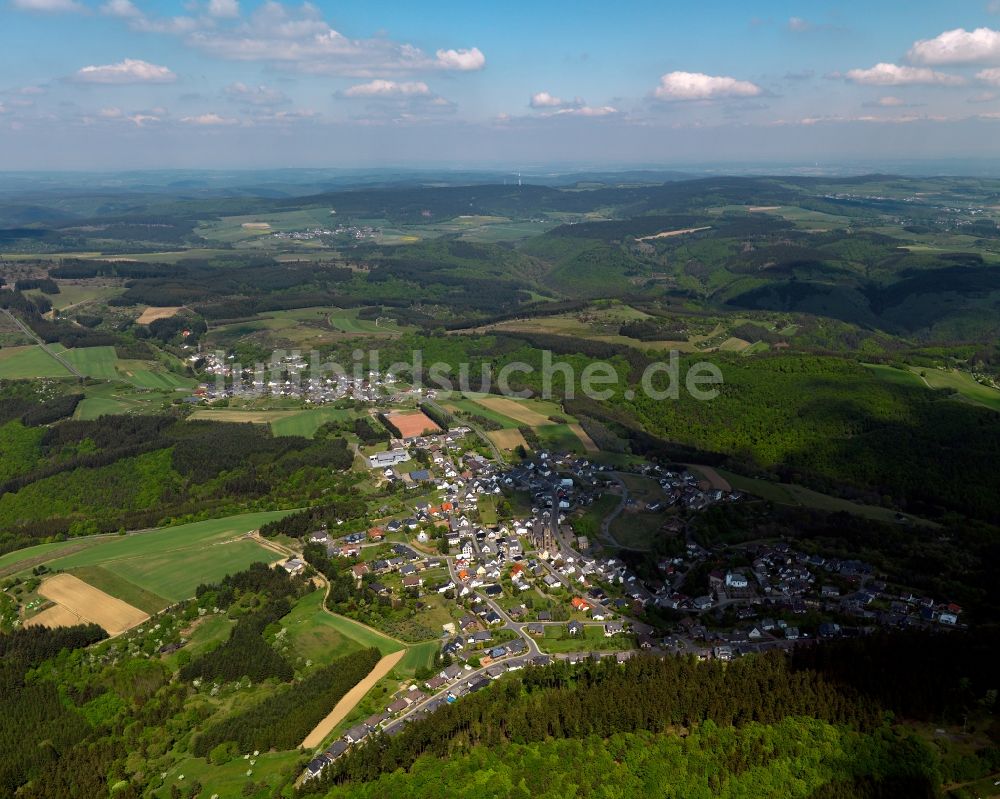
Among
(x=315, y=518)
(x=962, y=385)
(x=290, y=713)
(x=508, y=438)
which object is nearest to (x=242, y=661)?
(x=290, y=713)

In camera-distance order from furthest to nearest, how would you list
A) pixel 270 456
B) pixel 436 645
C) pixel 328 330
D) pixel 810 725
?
pixel 328 330
pixel 270 456
pixel 436 645
pixel 810 725

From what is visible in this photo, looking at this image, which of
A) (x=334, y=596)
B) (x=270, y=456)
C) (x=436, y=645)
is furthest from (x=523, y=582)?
(x=270, y=456)

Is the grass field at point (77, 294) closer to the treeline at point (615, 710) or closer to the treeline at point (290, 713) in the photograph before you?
the treeline at point (290, 713)

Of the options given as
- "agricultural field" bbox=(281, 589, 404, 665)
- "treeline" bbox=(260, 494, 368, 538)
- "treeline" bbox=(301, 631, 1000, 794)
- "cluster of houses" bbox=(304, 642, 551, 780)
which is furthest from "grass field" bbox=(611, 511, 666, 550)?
"treeline" bbox=(260, 494, 368, 538)

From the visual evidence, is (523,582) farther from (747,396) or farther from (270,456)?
(747,396)

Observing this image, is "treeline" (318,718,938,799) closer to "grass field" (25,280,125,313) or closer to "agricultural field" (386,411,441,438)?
"agricultural field" (386,411,441,438)
